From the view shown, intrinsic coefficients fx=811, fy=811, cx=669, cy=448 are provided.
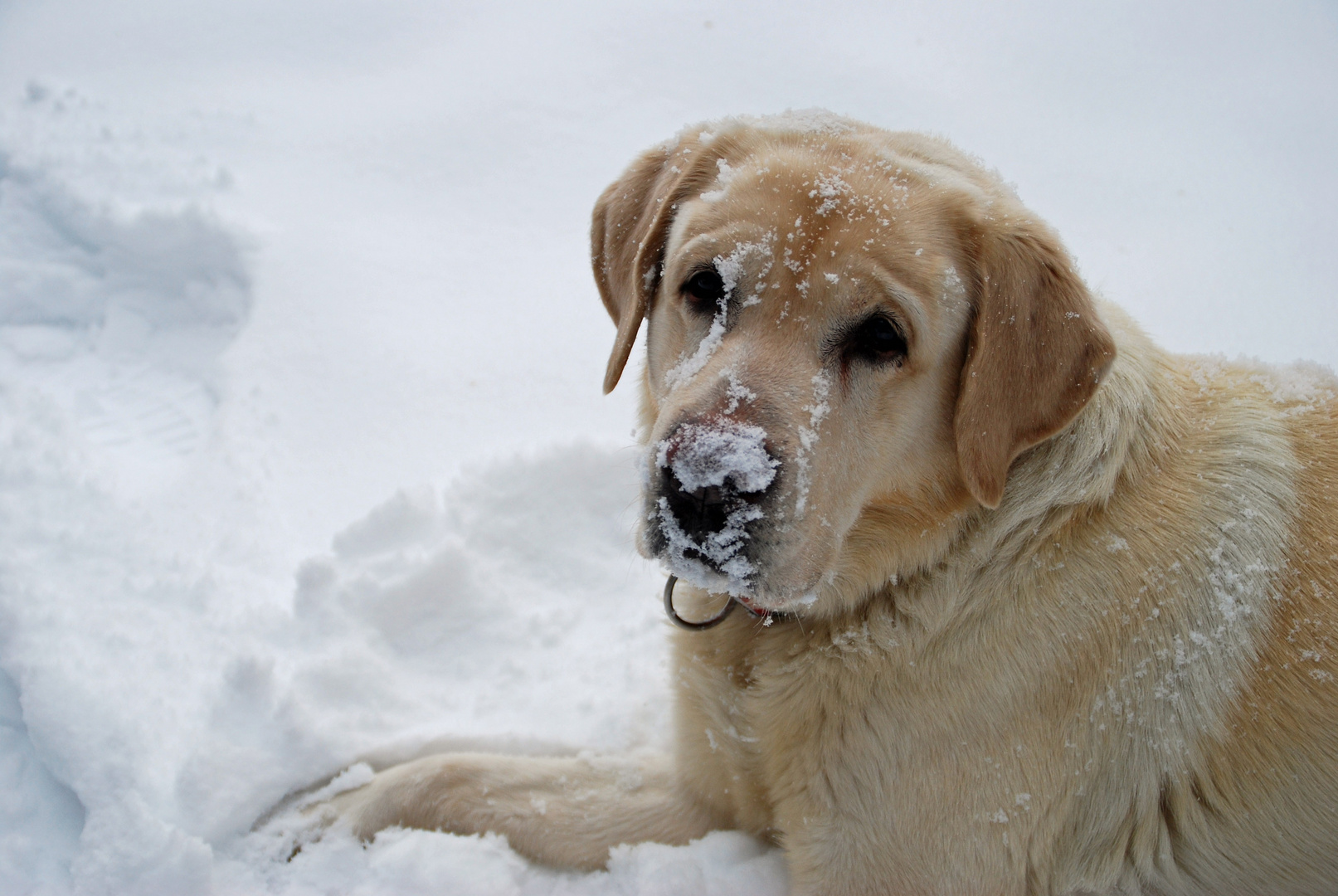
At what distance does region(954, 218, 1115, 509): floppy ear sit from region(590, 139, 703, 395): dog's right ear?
37.3 inches

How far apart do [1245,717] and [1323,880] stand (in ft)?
1.85

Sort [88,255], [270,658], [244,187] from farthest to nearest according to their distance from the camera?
[244,187] < [88,255] < [270,658]

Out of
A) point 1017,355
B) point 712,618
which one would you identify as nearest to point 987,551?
point 1017,355

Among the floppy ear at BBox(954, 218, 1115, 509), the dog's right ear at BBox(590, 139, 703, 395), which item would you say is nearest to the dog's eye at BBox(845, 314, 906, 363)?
the floppy ear at BBox(954, 218, 1115, 509)

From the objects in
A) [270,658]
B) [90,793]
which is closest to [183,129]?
[270,658]

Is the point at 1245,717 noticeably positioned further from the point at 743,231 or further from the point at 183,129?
the point at 183,129

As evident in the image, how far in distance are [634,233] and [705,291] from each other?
1.61 feet

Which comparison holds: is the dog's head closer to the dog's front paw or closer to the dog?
the dog

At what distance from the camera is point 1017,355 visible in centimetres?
212

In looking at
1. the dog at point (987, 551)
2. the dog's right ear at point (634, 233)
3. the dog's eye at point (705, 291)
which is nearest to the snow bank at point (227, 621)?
the dog at point (987, 551)

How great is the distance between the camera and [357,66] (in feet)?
22.2

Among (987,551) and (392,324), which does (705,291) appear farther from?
(392,324)

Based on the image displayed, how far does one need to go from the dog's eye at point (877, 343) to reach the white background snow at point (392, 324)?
1.65m

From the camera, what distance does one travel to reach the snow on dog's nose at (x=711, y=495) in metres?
1.82
